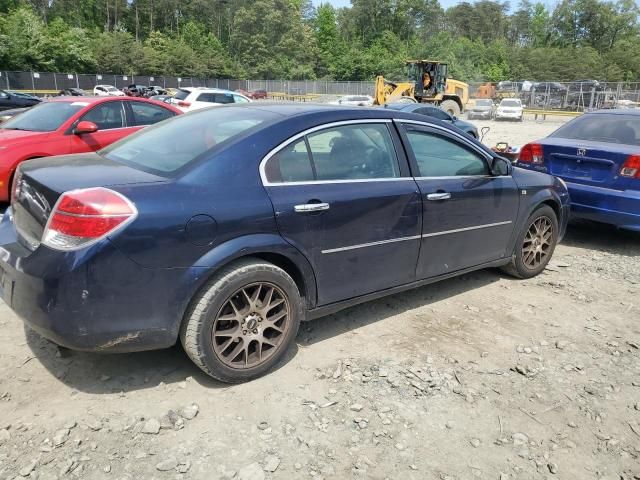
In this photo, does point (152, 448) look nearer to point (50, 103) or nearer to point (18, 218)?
point (18, 218)

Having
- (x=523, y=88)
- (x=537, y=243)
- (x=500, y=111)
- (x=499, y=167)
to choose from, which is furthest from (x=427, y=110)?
(x=523, y=88)

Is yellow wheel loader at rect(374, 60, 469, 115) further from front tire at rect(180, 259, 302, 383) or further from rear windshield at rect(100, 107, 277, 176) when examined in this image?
front tire at rect(180, 259, 302, 383)

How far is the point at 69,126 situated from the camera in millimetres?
7277

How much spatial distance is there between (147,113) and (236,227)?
19.9 feet

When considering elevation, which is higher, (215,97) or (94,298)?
(215,97)

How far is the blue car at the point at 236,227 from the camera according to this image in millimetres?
2711

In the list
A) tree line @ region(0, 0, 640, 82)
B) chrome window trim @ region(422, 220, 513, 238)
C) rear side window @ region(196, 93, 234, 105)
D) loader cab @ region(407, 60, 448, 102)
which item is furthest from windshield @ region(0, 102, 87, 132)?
tree line @ region(0, 0, 640, 82)

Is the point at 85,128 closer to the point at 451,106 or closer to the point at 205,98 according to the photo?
the point at 205,98

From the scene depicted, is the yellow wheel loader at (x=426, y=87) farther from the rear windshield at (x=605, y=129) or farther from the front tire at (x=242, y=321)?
the front tire at (x=242, y=321)

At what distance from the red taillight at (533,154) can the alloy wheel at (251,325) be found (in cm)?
475

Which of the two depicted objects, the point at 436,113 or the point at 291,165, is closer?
the point at 291,165

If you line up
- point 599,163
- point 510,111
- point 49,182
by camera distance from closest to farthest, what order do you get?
point 49,182, point 599,163, point 510,111

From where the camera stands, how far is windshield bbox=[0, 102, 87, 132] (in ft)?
24.1

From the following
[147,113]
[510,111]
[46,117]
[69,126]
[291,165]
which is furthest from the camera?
[510,111]
